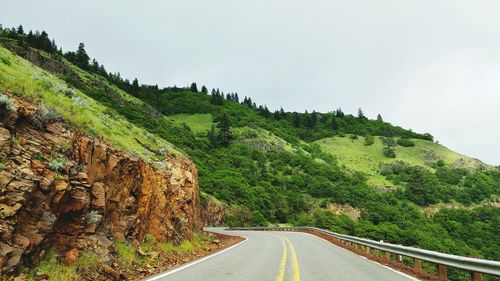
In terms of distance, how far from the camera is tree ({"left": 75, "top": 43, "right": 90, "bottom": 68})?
154712mm

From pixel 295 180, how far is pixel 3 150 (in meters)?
120

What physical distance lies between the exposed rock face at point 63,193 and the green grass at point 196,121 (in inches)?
5931

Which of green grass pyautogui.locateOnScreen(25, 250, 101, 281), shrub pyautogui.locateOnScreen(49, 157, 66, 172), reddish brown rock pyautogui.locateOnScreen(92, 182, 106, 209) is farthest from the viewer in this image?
reddish brown rock pyautogui.locateOnScreen(92, 182, 106, 209)

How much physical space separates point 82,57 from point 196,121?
56.8m

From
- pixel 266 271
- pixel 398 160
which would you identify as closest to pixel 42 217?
pixel 266 271

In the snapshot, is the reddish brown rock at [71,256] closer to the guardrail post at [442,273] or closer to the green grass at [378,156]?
the guardrail post at [442,273]

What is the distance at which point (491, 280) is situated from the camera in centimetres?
6216

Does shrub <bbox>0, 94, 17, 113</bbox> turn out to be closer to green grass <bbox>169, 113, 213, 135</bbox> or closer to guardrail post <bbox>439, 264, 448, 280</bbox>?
guardrail post <bbox>439, 264, 448, 280</bbox>

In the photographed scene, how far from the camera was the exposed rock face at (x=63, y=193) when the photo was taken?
846cm

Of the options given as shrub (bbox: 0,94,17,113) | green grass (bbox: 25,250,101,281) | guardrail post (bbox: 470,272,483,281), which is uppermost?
shrub (bbox: 0,94,17,113)

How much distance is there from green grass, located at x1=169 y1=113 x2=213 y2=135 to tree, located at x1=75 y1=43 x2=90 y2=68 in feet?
136

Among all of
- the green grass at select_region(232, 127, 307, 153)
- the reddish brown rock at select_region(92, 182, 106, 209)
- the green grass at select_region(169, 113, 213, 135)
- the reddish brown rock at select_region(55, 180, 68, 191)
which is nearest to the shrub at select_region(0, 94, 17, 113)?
the reddish brown rock at select_region(55, 180, 68, 191)

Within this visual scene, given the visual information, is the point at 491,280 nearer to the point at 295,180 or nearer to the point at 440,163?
the point at 295,180

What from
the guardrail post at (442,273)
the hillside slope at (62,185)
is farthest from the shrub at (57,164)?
the guardrail post at (442,273)
